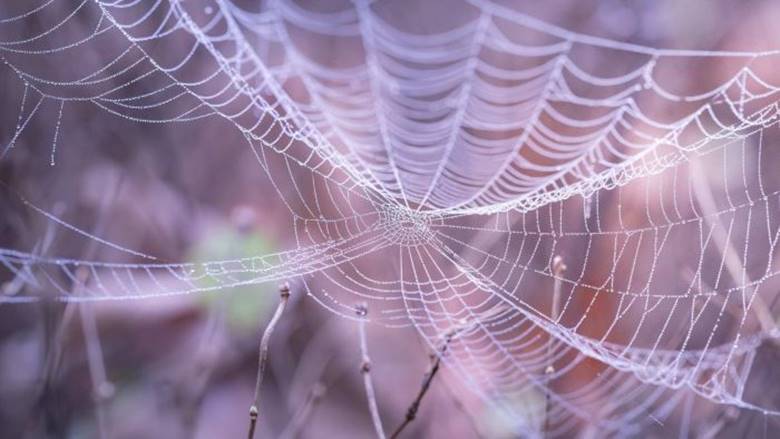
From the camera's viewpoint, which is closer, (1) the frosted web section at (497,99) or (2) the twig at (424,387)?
(2) the twig at (424,387)

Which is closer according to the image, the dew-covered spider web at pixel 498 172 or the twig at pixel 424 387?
the twig at pixel 424 387

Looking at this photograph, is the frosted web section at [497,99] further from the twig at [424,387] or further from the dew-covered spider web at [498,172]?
the twig at [424,387]

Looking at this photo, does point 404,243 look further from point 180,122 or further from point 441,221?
point 180,122

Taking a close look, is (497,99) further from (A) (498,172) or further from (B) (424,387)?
(B) (424,387)

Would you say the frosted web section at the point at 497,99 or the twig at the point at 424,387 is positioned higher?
the frosted web section at the point at 497,99

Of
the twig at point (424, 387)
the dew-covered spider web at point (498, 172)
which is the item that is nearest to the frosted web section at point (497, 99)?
the dew-covered spider web at point (498, 172)

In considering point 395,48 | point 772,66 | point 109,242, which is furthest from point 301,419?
point 772,66

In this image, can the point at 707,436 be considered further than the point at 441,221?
No

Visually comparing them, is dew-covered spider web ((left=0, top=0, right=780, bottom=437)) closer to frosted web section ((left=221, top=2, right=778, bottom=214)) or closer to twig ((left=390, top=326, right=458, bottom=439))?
frosted web section ((left=221, top=2, right=778, bottom=214))
